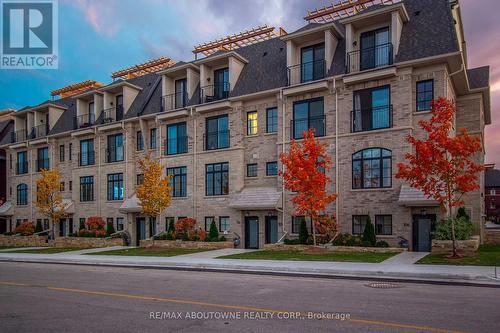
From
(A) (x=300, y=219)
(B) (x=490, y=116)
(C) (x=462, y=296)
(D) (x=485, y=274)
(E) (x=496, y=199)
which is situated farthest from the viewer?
(E) (x=496, y=199)

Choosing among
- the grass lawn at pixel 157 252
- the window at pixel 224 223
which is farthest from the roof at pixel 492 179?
the grass lawn at pixel 157 252

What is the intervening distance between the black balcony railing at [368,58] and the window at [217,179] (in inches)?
387

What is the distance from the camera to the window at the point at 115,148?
113 feet

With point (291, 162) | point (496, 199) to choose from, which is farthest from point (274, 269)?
point (496, 199)

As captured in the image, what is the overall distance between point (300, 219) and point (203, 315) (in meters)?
16.2

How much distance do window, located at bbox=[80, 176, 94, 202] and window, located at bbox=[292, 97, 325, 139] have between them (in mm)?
18903

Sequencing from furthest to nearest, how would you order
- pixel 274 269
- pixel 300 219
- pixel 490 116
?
pixel 490 116
pixel 300 219
pixel 274 269

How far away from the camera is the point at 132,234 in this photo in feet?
108

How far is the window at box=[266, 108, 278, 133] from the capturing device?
27.0 m

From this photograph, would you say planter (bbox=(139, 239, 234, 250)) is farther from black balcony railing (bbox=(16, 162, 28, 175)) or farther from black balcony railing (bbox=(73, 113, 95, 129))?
black balcony railing (bbox=(16, 162, 28, 175))

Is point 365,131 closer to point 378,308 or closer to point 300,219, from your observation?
point 300,219

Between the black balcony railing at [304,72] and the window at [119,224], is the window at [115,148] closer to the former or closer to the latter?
the window at [119,224]

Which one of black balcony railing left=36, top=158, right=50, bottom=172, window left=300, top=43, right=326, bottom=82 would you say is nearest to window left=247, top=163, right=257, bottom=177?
window left=300, top=43, right=326, bottom=82

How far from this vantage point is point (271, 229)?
2644 cm
